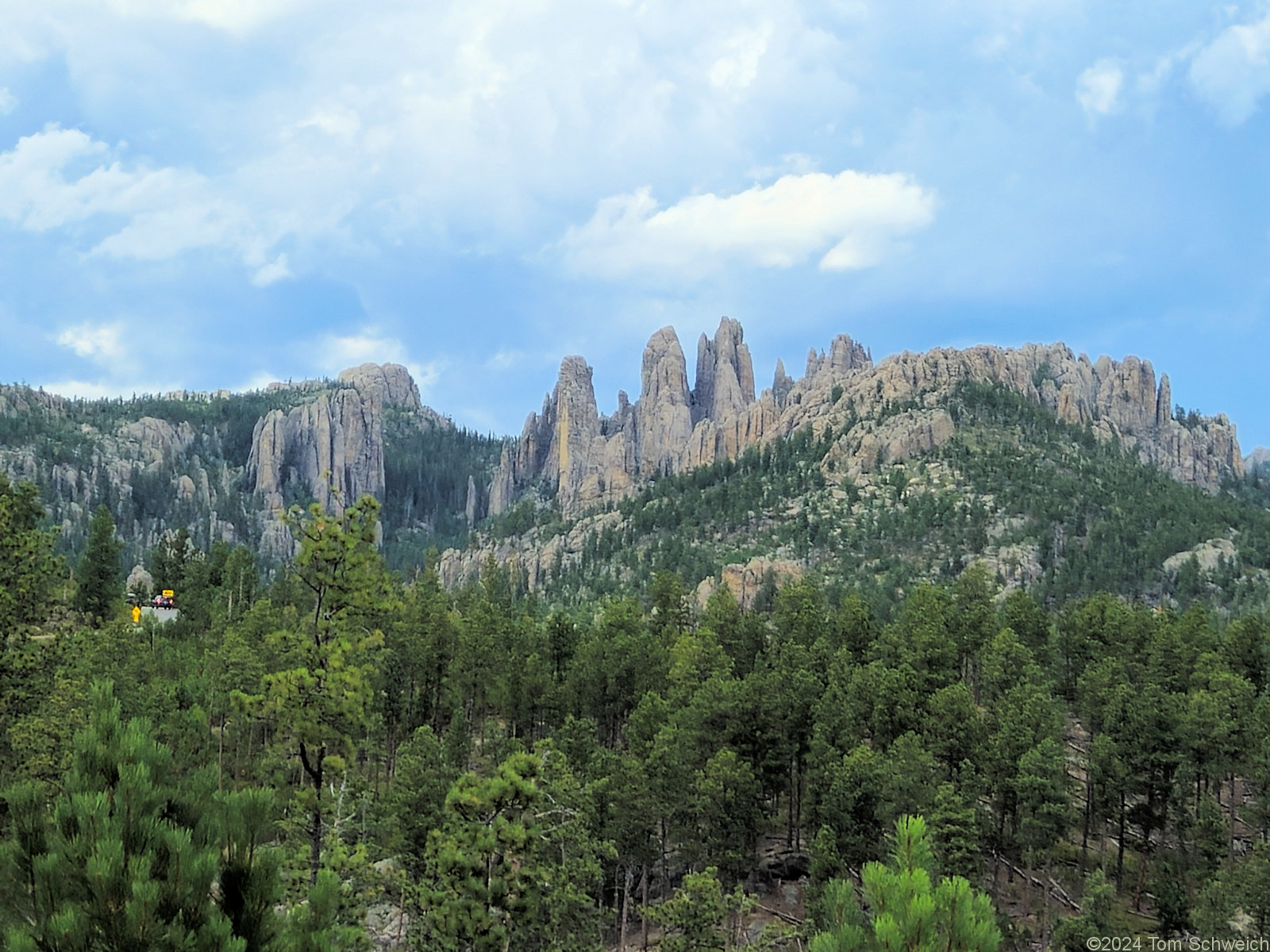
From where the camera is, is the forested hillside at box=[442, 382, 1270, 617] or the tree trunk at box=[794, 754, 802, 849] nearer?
the tree trunk at box=[794, 754, 802, 849]

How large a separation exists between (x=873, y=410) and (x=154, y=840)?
16894 centimetres

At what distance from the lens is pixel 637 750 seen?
42.0m

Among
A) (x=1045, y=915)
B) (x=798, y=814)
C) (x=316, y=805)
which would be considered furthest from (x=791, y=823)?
(x=316, y=805)

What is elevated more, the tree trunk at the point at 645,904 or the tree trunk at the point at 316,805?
the tree trunk at the point at 316,805

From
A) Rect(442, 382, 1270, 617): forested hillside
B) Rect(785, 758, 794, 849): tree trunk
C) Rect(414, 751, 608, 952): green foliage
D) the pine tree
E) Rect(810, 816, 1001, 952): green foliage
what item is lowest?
Rect(785, 758, 794, 849): tree trunk

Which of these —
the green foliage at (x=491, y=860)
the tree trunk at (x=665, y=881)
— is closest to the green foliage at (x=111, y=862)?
the green foliage at (x=491, y=860)

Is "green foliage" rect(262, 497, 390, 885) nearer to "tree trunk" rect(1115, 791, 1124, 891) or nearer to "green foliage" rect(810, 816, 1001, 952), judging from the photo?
"green foliage" rect(810, 816, 1001, 952)

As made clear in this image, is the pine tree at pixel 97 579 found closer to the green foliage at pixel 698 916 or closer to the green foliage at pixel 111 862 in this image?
the green foliage at pixel 698 916

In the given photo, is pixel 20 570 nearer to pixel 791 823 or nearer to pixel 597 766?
pixel 597 766

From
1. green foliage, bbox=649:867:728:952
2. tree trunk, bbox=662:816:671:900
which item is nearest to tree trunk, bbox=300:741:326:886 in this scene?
green foliage, bbox=649:867:728:952

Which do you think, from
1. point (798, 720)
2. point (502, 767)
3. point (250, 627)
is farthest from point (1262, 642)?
point (250, 627)

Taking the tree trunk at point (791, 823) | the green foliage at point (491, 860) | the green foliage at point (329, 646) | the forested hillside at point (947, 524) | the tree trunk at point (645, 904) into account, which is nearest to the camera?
the green foliage at point (491, 860)

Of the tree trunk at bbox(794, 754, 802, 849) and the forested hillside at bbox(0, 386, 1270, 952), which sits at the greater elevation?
the forested hillside at bbox(0, 386, 1270, 952)

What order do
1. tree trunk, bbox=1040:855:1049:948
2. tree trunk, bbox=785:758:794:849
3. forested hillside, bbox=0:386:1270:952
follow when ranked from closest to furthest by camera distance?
forested hillside, bbox=0:386:1270:952, tree trunk, bbox=1040:855:1049:948, tree trunk, bbox=785:758:794:849
